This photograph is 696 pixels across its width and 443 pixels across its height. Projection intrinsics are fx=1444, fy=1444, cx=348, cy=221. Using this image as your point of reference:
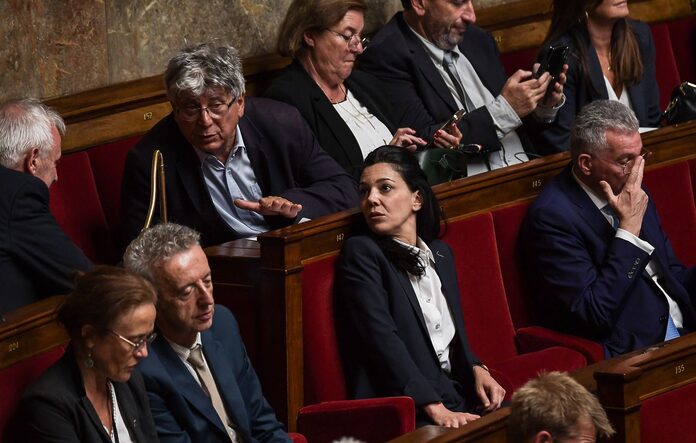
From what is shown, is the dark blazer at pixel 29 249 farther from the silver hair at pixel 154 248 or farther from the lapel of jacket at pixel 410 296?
the lapel of jacket at pixel 410 296

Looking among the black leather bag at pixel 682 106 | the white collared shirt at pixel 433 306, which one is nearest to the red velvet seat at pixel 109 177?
the white collared shirt at pixel 433 306

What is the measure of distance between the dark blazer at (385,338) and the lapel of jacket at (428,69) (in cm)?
113

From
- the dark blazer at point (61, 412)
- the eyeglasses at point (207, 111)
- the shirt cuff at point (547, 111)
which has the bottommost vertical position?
the dark blazer at point (61, 412)

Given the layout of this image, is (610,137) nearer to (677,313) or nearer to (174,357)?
(677,313)

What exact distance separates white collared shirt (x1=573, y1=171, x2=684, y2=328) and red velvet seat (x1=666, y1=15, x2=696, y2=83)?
166 cm

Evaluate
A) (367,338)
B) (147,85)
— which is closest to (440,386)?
(367,338)

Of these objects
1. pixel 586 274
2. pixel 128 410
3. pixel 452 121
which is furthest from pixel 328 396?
pixel 452 121

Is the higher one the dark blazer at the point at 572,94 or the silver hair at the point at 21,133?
the silver hair at the point at 21,133

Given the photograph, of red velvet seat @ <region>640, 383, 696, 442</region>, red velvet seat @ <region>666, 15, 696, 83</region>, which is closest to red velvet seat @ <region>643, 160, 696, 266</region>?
red velvet seat @ <region>640, 383, 696, 442</region>

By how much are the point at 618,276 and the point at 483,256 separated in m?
0.34

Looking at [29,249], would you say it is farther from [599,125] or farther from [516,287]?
[599,125]

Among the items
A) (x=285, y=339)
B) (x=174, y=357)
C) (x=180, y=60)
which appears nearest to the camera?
(x=174, y=357)

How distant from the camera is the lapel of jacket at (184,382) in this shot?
279 cm

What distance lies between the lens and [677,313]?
3795 millimetres
